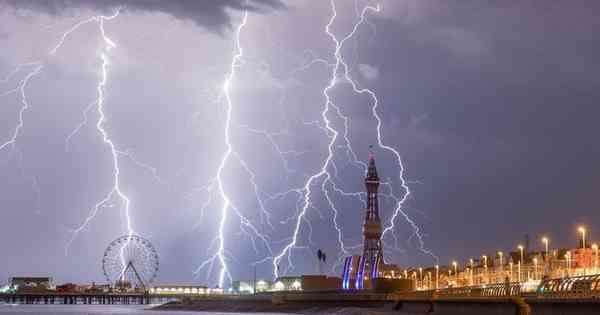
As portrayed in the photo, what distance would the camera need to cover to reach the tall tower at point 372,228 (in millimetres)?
139625

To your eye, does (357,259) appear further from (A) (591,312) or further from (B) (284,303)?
(A) (591,312)

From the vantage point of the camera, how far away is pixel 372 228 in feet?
473

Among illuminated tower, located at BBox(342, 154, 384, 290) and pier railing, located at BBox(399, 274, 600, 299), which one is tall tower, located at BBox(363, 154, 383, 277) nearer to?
illuminated tower, located at BBox(342, 154, 384, 290)

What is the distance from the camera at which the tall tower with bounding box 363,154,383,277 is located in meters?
140

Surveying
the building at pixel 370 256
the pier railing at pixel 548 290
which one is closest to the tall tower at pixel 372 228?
the building at pixel 370 256

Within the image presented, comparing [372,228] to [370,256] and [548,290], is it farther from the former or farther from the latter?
[548,290]

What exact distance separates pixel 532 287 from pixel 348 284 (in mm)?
72438

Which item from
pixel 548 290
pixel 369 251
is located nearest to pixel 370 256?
pixel 369 251

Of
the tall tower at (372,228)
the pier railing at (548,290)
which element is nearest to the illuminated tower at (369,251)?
the tall tower at (372,228)

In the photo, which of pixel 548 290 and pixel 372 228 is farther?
pixel 372 228

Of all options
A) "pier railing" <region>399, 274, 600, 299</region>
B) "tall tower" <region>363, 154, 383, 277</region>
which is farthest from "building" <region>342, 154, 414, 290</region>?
"pier railing" <region>399, 274, 600, 299</region>

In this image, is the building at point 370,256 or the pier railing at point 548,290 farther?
the building at point 370,256

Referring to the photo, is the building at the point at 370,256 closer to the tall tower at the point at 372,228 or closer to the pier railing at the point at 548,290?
the tall tower at the point at 372,228

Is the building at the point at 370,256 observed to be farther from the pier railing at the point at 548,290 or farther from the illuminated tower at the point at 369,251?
the pier railing at the point at 548,290
